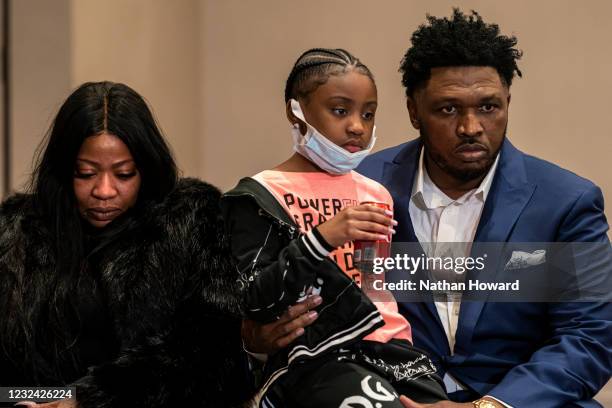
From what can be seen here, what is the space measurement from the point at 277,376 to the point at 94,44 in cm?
192

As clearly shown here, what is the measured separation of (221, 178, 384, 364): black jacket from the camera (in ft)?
7.40

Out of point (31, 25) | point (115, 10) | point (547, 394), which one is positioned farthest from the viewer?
point (115, 10)

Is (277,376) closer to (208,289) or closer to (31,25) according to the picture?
(208,289)

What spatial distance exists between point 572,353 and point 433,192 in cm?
58

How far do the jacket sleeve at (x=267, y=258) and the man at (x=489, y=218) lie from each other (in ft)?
1.62

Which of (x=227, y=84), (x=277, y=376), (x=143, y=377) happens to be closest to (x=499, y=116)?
(x=277, y=376)

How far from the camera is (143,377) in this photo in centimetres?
251

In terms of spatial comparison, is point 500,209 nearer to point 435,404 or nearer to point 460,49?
point 460,49

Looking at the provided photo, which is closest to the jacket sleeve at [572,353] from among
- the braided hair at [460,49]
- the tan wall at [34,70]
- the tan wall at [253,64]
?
the braided hair at [460,49]

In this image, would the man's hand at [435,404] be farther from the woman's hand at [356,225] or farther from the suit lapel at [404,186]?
the woman's hand at [356,225]

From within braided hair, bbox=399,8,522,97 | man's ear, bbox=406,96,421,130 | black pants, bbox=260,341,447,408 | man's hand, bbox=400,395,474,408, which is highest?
braided hair, bbox=399,8,522,97

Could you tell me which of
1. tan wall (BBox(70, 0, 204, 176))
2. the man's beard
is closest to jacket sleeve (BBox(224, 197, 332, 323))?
the man's beard

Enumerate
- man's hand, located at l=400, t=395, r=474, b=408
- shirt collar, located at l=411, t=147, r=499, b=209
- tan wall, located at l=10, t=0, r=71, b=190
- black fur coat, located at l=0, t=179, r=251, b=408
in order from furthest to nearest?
1. tan wall, located at l=10, t=0, r=71, b=190
2. shirt collar, located at l=411, t=147, r=499, b=209
3. black fur coat, located at l=0, t=179, r=251, b=408
4. man's hand, located at l=400, t=395, r=474, b=408
